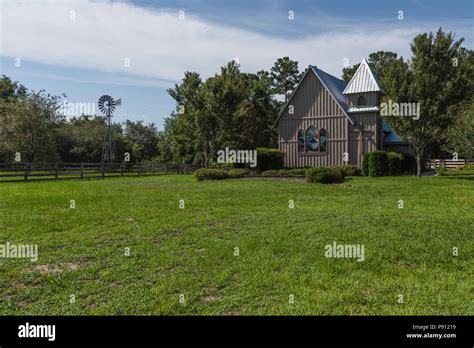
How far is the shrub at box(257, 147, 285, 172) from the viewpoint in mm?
30641

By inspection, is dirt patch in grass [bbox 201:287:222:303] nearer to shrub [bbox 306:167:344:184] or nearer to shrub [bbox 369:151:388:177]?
shrub [bbox 306:167:344:184]

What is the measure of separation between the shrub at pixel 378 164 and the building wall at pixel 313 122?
18.6ft

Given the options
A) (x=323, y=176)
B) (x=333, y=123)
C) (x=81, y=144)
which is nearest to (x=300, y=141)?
(x=333, y=123)

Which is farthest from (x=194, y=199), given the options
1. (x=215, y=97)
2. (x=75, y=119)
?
(x=75, y=119)

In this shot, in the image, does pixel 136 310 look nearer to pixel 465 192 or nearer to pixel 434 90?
pixel 465 192

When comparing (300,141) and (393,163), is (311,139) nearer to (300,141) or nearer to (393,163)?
(300,141)

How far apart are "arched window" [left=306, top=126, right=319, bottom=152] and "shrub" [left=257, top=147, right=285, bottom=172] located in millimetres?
2855

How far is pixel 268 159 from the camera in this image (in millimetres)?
31000

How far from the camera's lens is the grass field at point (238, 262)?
180 inches

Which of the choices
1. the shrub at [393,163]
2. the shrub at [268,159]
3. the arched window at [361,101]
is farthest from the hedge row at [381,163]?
the shrub at [268,159]

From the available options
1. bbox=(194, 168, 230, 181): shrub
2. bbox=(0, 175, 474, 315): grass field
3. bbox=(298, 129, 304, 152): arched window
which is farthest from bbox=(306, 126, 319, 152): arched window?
bbox=(0, 175, 474, 315): grass field

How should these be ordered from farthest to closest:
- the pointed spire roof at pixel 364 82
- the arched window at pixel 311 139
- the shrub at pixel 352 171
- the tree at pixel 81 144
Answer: the tree at pixel 81 144 → the arched window at pixel 311 139 → the pointed spire roof at pixel 364 82 → the shrub at pixel 352 171

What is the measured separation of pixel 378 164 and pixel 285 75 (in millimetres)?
26960

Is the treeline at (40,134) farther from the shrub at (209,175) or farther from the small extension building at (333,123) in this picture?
the small extension building at (333,123)
